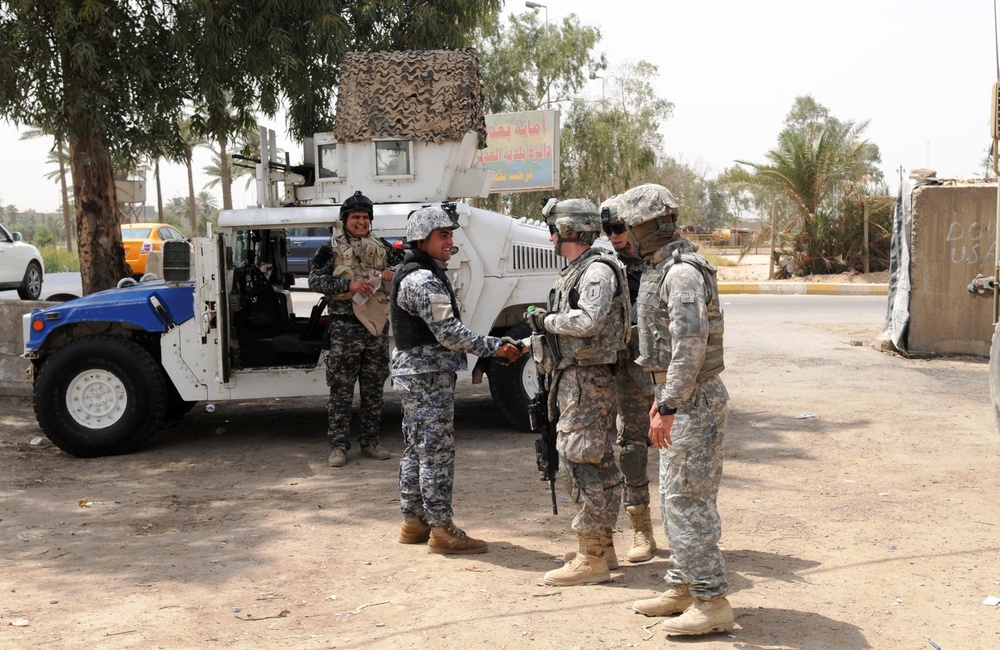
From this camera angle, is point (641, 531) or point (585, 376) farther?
point (641, 531)

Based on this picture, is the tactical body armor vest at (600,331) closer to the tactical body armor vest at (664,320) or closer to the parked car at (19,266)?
the tactical body armor vest at (664,320)

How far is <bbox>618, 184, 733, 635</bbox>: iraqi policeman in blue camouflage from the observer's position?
3977 mm

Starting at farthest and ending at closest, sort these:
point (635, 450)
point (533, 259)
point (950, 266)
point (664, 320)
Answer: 1. point (950, 266)
2. point (533, 259)
3. point (635, 450)
4. point (664, 320)

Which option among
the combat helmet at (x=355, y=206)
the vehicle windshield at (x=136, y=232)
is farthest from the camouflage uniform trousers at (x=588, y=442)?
the vehicle windshield at (x=136, y=232)

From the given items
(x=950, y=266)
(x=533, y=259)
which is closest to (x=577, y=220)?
(x=533, y=259)

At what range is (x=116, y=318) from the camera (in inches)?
302

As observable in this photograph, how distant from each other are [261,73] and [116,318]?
3.16 metres

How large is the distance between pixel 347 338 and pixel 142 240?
19150mm

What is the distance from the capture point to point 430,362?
5320 mm

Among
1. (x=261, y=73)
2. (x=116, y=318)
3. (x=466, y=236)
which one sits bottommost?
(x=116, y=318)

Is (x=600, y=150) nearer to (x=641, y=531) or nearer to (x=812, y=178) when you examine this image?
(x=812, y=178)

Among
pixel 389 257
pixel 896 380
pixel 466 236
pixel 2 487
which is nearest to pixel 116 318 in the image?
pixel 2 487

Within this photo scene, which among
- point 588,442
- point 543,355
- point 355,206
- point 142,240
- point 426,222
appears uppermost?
point 142,240

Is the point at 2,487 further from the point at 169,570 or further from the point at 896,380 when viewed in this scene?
the point at 896,380
